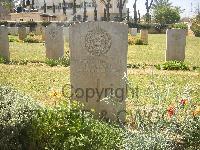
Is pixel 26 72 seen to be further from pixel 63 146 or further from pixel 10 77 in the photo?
pixel 63 146

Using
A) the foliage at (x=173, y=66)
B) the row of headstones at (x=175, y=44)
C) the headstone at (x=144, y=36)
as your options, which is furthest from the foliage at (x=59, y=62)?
the headstone at (x=144, y=36)

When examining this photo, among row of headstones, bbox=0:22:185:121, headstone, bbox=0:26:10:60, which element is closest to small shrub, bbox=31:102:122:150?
row of headstones, bbox=0:22:185:121

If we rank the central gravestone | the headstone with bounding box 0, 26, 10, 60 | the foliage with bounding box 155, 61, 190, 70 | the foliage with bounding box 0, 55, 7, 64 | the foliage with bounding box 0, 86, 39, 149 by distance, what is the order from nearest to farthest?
the foliage with bounding box 0, 86, 39, 149 < the central gravestone < the foliage with bounding box 155, 61, 190, 70 < the foliage with bounding box 0, 55, 7, 64 < the headstone with bounding box 0, 26, 10, 60

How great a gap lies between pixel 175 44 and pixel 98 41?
1011 centimetres

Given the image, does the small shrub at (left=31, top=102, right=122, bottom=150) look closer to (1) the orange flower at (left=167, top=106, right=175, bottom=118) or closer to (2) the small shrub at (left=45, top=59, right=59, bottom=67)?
(1) the orange flower at (left=167, top=106, right=175, bottom=118)

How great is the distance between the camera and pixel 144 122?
523cm

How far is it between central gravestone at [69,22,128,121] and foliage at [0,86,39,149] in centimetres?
209

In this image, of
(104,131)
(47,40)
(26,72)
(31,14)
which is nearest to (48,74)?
(26,72)

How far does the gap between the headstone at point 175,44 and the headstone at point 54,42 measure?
489 cm

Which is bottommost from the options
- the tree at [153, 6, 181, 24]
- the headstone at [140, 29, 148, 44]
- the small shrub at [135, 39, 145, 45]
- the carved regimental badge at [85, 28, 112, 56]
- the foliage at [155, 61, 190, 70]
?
the foliage at [155, 61, 190, 70]

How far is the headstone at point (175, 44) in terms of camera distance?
54.6ft

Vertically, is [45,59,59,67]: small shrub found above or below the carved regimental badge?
below

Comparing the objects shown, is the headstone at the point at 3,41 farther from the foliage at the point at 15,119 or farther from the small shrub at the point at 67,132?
the small shrub at the point at 67,132

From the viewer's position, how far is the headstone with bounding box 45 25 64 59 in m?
17.0
